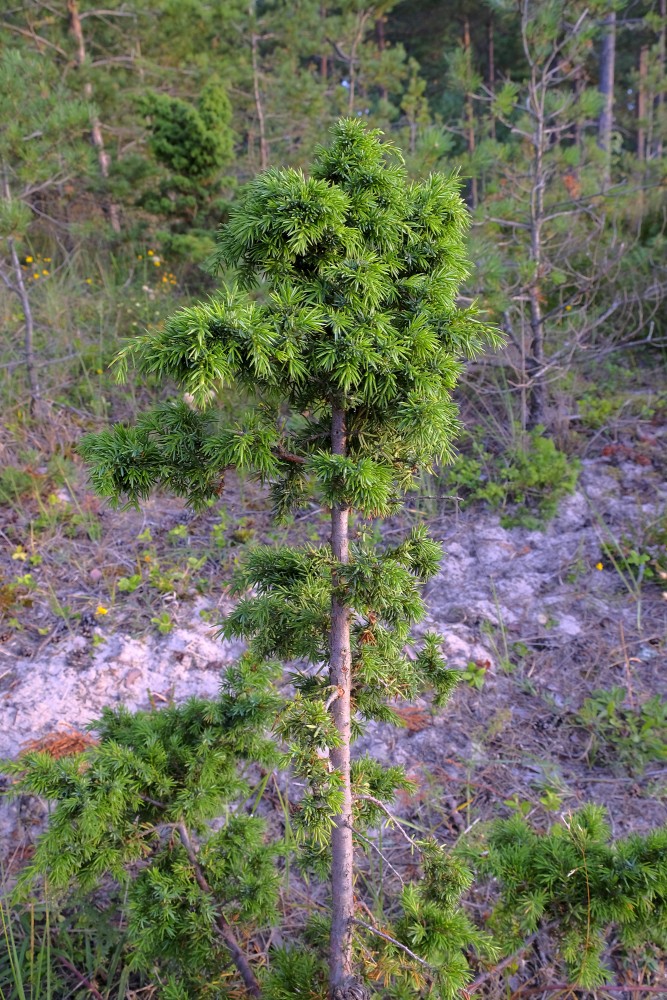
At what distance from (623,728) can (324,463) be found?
2328 millimetres

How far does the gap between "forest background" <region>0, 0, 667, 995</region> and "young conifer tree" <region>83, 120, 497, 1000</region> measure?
470 millimetres

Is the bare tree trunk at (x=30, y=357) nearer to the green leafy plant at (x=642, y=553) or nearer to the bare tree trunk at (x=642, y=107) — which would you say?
the green leafy plant at (x=642, y=553)

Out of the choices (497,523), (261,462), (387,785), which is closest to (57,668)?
(387,785)

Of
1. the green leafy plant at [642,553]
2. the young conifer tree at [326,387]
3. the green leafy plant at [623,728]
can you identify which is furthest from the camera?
the green leafy plant at [642,553]

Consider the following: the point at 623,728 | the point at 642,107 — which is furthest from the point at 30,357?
the point at 642,107

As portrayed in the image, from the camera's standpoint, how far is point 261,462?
1275 mm

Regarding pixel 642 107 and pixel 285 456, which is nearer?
pixel 285 456

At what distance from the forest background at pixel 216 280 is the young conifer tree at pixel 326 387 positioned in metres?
0.47

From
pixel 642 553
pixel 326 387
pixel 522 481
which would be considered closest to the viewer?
pixel 326 387

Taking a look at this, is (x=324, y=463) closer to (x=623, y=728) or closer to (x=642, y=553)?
(x=623, y=728)

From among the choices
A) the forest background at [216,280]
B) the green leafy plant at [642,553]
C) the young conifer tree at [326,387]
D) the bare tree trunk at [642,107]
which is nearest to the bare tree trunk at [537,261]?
the forest background at [216,280]

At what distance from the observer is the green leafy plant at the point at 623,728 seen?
9.17ft

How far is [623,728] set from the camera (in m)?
2.92

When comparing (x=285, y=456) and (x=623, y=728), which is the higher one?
(x=285, y=456)
